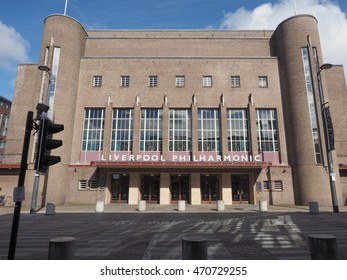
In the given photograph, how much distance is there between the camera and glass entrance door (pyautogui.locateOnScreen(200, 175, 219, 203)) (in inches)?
1029

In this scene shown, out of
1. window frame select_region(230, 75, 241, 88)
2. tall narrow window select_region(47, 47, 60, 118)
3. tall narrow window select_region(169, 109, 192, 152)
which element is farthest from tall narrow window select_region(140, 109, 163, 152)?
tall narrow window select_region(47, 47, 60, 118)

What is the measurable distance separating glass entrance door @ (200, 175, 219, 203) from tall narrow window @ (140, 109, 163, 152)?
6198 millimetres

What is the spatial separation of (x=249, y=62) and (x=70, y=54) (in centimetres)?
2117

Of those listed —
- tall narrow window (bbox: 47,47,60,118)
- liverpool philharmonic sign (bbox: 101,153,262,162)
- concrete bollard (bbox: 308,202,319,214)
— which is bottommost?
concrete bollard (bbox: 308,202,319,214)

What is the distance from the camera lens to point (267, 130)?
27344mm

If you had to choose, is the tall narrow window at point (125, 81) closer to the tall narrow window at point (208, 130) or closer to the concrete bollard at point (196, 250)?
the tall narrow window at point (208, 130)

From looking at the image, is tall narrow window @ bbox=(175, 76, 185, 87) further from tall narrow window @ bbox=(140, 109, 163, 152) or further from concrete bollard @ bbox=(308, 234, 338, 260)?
concrete bollard @ bbox=(308, 234, 338, 260)

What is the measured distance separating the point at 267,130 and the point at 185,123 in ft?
31.1

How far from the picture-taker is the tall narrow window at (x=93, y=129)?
2711 centimetres

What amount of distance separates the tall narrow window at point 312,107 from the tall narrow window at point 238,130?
672 centimetres

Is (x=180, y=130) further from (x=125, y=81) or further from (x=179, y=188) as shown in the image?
(x=125, y=81)

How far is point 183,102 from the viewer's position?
27875mm

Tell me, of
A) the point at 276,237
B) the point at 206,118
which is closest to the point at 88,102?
the point at 206,118

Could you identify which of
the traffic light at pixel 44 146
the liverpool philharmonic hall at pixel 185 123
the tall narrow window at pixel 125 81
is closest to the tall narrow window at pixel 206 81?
the liverpool philharmonic hall at pixel 185 123
